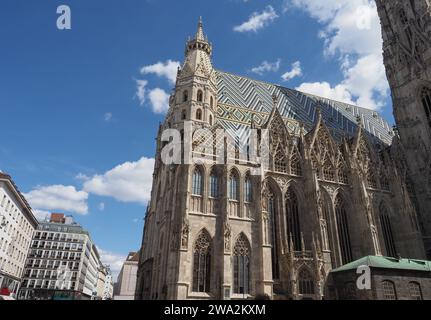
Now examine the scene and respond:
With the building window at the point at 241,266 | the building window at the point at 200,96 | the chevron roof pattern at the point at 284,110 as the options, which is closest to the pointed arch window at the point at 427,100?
the chevron roof pattern at the point at 284,110

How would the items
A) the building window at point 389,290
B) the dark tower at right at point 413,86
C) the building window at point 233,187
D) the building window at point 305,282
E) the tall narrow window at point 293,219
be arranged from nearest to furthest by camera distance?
the building window at point 389,290 → the building window at point 305,282 → the building window at point 233,187 → the tall narrow window at point 293,219 → the dark tower at right at point 413,86

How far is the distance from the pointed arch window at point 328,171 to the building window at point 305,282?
10053 millimetres

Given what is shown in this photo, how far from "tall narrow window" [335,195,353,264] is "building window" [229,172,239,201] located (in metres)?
10.6

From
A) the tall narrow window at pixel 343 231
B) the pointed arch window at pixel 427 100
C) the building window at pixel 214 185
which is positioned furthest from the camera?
the pointed arch window at pixel 427 100

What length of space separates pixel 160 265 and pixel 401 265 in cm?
1771

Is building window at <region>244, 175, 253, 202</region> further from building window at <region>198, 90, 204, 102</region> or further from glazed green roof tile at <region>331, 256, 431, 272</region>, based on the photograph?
building window at <region>198, 90, 204, 102</region>

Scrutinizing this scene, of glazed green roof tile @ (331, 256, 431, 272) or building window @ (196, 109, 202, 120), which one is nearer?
glazed green roof tile @ (331, 256, 431, 272)

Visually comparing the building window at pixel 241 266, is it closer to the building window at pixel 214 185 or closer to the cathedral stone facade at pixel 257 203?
the cathedral stone facade at pixel 257 203

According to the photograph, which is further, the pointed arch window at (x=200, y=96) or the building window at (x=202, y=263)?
the pointed arch window at (x=200, y=96)

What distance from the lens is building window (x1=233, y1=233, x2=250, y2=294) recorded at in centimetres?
2330

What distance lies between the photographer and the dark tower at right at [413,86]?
34.8 meters

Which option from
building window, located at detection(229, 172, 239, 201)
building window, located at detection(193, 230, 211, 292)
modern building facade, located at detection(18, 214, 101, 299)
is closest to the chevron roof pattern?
building window, located at detection(229, 172, 239, 201)
